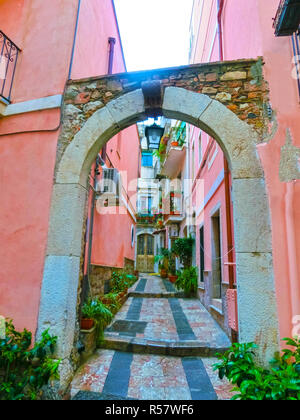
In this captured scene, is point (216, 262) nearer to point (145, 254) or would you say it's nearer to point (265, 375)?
point (265, 375)

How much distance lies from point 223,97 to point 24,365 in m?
3.85

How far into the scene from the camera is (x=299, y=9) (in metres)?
2.43

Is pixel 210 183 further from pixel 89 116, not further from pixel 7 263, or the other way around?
pixel 7 263

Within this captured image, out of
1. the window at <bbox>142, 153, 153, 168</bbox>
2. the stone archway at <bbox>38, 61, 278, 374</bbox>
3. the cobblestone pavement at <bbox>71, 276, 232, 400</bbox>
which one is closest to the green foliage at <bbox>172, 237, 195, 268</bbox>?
the cobblestone pavement at <bbox>71, 276, 232, 400</bbox>

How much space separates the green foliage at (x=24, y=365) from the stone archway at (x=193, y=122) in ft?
0.56

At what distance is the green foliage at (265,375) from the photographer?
1.93 metres

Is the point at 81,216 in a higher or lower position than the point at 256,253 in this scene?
→ higher

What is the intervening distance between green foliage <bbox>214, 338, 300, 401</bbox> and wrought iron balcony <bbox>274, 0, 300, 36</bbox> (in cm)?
312

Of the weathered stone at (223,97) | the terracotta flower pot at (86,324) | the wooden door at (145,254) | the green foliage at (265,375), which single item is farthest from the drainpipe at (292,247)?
the wooden door at (145,254)

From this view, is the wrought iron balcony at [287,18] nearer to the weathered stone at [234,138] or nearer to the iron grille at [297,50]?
the iron grille at [297,50]
